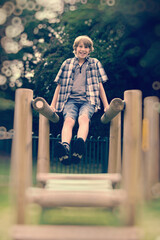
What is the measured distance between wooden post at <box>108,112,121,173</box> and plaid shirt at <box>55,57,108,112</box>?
334 millimetres

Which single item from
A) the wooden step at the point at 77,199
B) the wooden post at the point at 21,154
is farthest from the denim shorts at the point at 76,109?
the wooden step at the point at 77,199

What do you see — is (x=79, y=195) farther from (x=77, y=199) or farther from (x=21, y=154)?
(x=21, y=154)

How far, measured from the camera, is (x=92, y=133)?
285 inches

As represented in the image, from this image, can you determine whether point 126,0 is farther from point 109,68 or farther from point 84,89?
point 84,89

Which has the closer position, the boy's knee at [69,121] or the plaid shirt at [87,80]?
the boy's knee at [69,121]

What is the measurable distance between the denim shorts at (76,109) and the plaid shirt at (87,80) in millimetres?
72

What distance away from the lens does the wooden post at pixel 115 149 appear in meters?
3.93

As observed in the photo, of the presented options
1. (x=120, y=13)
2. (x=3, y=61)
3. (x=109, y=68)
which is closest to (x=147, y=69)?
(x=109, y=68)

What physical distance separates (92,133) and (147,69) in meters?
1.92

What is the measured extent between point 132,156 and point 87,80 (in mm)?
2046

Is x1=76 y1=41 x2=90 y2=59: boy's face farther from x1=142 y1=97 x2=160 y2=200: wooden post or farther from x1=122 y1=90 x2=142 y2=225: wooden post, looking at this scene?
x1=122 y1=90 x2=142 y2=225: wooden post

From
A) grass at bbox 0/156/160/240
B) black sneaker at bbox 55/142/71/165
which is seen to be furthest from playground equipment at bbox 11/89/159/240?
black sneaker at bbox 55/142/71/165

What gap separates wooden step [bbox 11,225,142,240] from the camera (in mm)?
2094

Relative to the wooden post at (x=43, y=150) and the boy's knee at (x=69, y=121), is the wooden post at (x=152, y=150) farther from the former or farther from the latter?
the wooden post at (x=43, y=150)
